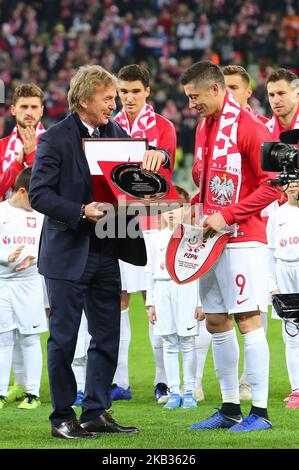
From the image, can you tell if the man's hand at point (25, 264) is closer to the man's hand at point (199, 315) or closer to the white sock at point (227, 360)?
the man's hand at point (199, 315)

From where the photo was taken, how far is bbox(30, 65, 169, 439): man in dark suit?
652cm

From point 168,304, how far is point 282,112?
1803 mm

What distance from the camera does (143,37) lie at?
25.5 meters

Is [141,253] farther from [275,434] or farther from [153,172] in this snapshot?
[275,434]

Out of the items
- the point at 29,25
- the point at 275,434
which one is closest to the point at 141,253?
the point at 275,434

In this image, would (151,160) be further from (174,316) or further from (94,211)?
(174,316)

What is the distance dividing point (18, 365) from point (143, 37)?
17.5 meters

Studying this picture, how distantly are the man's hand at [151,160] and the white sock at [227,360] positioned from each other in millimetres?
1225

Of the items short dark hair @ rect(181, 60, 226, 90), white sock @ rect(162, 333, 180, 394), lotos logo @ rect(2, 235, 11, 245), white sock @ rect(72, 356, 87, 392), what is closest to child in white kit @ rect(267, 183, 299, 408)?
white sock @ rect(162, 333, 180, 394)

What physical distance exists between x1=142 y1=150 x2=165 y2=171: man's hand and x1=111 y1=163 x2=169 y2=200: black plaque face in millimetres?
30

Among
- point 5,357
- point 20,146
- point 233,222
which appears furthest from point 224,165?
point 20,146

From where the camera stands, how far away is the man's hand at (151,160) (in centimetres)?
643

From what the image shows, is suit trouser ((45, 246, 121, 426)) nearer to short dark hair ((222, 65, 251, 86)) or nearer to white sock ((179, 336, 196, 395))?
white sock ((179, 336, 196, 395))

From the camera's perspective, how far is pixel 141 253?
6.83 m
